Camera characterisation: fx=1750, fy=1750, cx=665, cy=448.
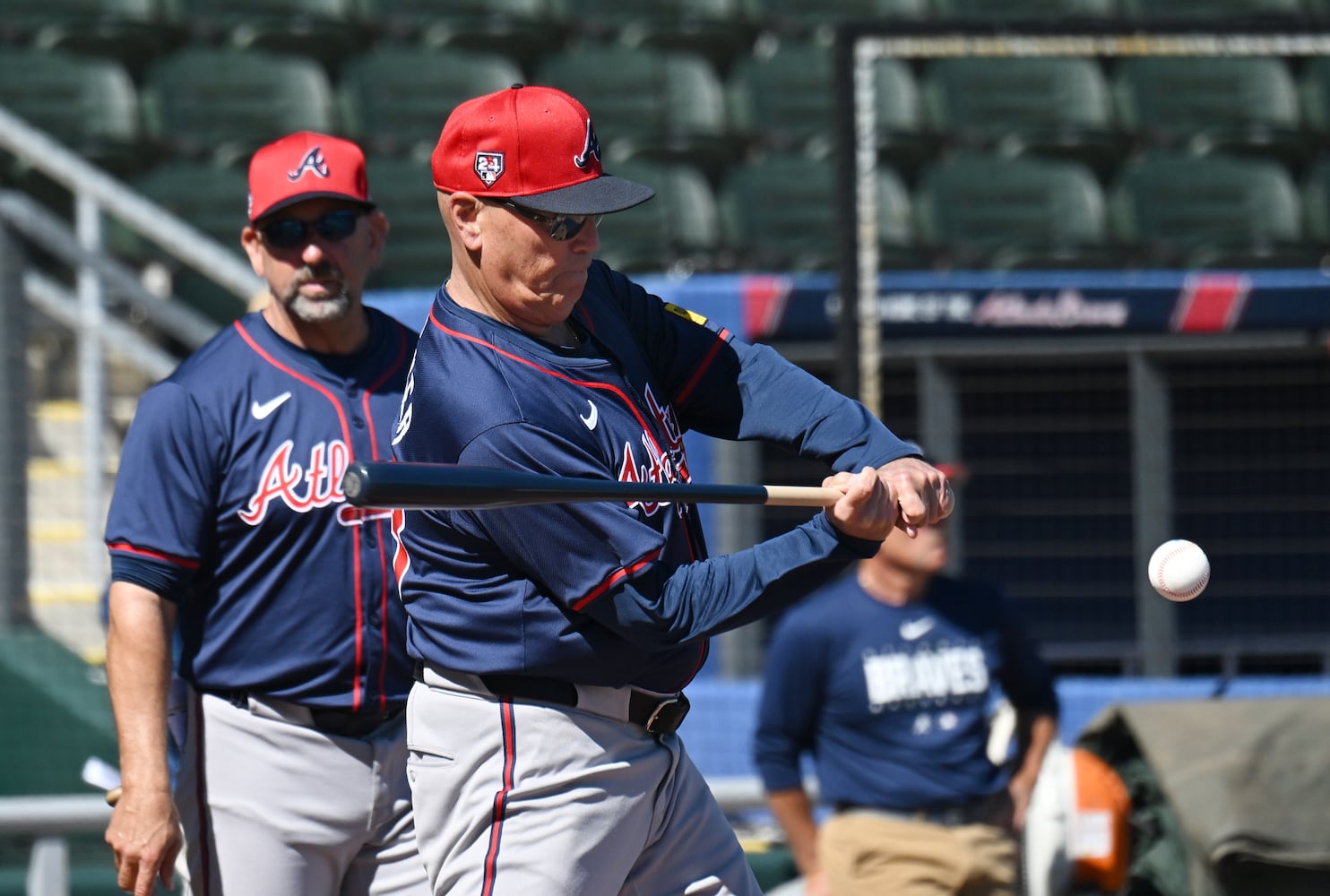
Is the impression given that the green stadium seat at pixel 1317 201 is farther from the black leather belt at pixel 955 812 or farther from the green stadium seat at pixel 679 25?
the black leather belt at pixel 955 812

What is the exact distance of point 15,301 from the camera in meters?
4.67

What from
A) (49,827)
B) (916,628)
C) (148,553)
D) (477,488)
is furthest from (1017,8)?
(477,488)

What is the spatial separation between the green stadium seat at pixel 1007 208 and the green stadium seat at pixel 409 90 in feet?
6.18

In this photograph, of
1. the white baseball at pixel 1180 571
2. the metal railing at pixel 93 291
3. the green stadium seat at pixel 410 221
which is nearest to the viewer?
the white baseball at pixel 1180 571

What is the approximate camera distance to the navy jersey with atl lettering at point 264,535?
2.79m

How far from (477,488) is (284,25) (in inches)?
242

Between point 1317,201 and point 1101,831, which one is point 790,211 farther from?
point 1101,831

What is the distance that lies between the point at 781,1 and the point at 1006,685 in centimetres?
499

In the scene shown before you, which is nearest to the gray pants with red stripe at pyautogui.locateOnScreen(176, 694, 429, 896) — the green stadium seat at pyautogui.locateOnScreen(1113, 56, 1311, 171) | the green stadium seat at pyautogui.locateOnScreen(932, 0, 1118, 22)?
the green stadium seat at pyautogui.locateOnScreen(1113, 56, 1311, 171)

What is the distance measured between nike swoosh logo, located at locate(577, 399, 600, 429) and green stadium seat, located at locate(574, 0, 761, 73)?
5.92m

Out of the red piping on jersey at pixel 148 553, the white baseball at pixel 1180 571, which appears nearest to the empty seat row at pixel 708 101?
the red piping on jersey at pixel 148 553

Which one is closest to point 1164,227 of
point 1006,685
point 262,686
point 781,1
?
point 781,1

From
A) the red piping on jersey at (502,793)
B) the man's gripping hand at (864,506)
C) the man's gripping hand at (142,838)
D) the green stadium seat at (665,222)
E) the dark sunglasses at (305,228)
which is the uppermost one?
the green stadium seat at (665,222)

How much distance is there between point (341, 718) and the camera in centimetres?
283
